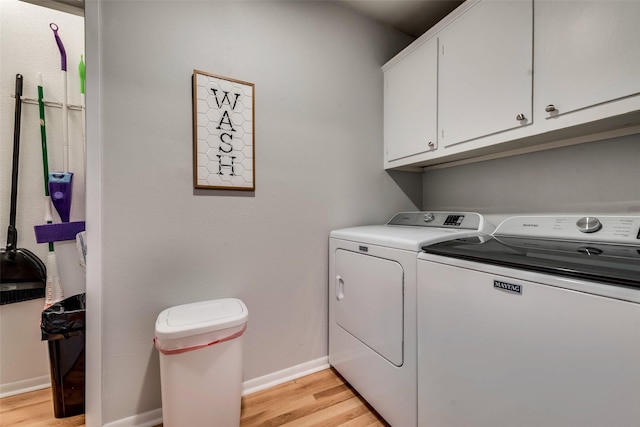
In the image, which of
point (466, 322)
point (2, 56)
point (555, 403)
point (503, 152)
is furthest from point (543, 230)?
point (2, 56)

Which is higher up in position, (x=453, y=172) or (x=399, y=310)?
(x=453, y=172)

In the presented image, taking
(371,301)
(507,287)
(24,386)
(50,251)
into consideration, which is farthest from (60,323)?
(507,287)

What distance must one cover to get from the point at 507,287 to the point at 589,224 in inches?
29.5

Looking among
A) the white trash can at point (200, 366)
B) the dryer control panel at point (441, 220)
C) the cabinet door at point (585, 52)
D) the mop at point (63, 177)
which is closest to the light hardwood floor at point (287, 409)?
the white trash can at point (200, 366)

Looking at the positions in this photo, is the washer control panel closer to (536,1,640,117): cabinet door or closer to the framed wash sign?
(536,1,640,117): cabinet door

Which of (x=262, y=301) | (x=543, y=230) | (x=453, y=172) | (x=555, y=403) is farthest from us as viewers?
(x=453, y=172)

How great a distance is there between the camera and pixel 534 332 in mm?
763

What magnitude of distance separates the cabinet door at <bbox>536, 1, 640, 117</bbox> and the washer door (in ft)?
3.37

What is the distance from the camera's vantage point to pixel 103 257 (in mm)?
1229

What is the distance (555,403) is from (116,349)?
1775 mm

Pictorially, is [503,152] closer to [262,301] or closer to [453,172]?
[453,172]

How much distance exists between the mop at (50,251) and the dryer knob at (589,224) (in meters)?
2.82

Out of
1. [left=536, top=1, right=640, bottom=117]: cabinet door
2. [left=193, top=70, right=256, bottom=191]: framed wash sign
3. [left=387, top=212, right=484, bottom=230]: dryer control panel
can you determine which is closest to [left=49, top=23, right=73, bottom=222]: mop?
[left=193, top=70, right=256, bottom=191]: framed wash sign

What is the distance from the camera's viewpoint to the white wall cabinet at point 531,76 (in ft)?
3.13
